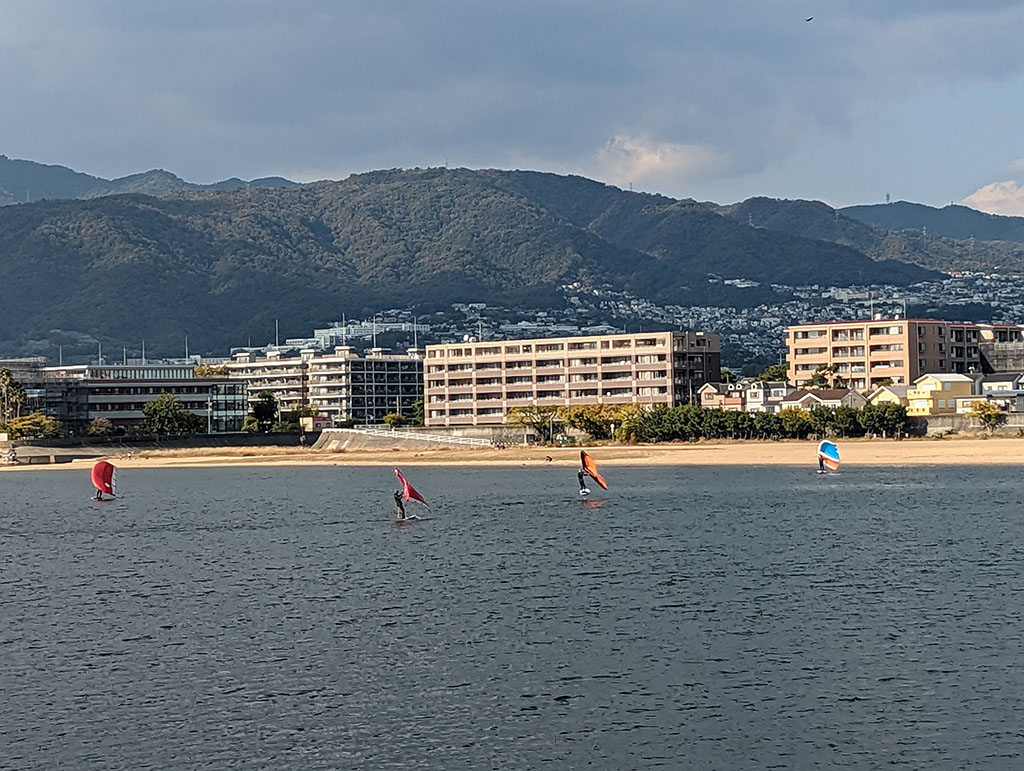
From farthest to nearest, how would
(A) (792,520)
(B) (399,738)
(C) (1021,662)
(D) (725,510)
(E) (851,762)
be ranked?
1. (D) (725,510)
2. (A) (792,520)
3. (C) (1021,662)
4. (B) (399,738)
5. (E) (851,762)

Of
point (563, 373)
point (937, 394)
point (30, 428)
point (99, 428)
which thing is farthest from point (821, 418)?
point (30, 428)

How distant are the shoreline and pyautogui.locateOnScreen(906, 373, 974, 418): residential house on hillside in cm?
1076

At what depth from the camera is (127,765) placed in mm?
26391

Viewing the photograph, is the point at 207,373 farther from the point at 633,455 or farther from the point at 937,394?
the point at 937,394

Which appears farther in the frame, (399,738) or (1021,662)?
(1021,662)

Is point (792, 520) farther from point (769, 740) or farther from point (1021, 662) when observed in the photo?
point (769, 740)

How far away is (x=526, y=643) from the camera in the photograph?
3722 centimetres

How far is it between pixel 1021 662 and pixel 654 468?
87.8m

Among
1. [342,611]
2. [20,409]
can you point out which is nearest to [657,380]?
[20,409]

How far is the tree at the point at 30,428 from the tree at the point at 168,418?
→ 444 inches

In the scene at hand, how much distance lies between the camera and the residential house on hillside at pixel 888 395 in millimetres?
144500

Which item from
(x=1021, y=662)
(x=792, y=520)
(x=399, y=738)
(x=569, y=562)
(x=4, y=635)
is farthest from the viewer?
(x=792, y=520)

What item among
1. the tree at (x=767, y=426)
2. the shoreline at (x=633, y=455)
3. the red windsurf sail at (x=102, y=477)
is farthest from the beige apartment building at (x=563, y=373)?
the red windsurf sail at (x=102, y=477)

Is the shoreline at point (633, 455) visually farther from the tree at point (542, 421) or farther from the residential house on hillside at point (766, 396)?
the residential house on hillside at point (766, 396)
